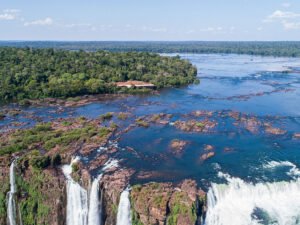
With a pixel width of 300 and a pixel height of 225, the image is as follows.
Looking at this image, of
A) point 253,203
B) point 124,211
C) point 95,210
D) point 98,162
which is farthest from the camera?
point 98,162

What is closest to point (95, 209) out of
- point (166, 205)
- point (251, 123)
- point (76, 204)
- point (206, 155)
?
point (76, 204)

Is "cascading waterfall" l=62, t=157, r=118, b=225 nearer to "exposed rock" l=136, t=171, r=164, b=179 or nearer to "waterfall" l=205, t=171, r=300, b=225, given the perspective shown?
"exposed rock" l=136, t=171, r=164, b=179

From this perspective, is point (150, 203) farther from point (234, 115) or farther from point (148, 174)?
point (234, 115)

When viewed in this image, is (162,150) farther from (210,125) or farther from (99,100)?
(99,100)

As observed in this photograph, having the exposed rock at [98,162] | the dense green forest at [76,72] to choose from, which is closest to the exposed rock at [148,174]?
the exposed rock at [98,162]

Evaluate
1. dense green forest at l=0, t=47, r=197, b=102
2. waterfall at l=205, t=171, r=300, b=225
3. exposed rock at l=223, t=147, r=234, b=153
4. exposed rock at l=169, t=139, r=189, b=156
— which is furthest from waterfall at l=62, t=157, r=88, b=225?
dense green forest at l=0, t=47, r=197, b=102
